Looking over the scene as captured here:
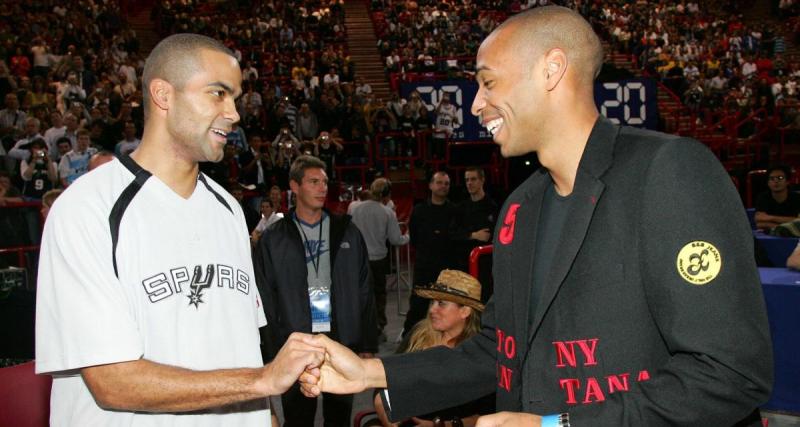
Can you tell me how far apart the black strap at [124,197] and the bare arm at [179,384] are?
11.9 inches

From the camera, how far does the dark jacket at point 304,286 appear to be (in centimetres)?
627

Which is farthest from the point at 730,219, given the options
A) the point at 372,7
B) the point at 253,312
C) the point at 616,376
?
the point at 372,7

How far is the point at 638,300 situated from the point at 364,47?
2757 cm

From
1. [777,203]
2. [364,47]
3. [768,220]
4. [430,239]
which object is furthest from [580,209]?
[364,47]

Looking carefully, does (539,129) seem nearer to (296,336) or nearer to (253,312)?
(296,336)

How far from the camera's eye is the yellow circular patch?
1855 millimetres

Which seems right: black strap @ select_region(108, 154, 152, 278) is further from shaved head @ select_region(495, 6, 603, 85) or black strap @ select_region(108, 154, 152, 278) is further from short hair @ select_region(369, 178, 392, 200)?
short hair @ select_region(369, 178, 392, 200)

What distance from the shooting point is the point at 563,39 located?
92.0 inches

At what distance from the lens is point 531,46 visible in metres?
2.37

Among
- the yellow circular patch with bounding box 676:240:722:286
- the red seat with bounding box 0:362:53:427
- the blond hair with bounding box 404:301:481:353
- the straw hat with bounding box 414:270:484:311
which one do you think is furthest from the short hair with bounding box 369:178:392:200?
the yellow circular patch with bounding box 676:240:722:286

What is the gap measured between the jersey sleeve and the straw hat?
120 inches

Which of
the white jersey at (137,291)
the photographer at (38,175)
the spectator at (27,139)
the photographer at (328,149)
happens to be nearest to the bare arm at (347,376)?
the white jersey at (137,291)

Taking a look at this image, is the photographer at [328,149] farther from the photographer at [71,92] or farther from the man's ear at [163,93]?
the man's ear at [163,93]

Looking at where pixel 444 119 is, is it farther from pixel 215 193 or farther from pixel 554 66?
pixel 554 66
